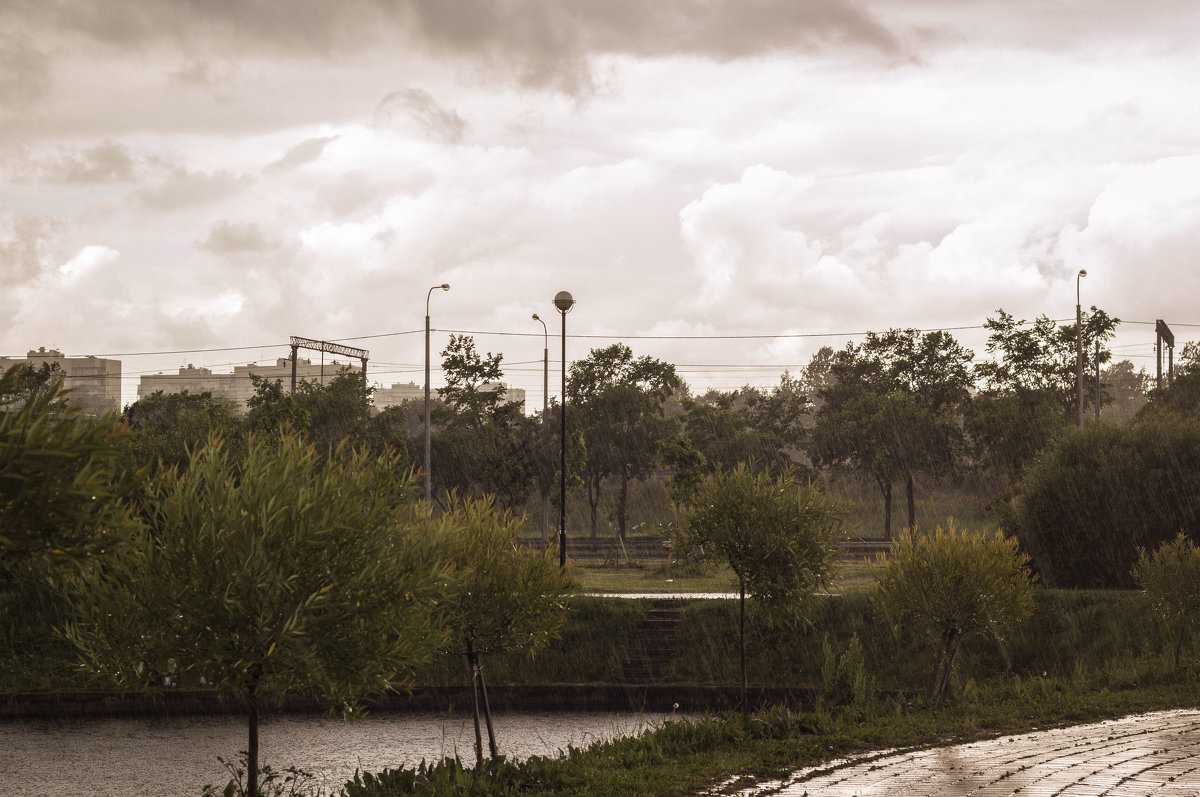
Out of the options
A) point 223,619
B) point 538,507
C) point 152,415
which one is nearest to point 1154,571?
point 223,619

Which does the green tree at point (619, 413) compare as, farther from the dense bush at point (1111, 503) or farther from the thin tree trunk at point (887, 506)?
the dense bush at point (1111, 503)

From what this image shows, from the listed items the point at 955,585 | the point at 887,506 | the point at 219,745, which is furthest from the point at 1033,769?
the point at 887,506

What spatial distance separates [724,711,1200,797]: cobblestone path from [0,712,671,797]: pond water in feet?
Answer: 21.4

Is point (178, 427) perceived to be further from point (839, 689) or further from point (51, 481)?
point (51, 481)

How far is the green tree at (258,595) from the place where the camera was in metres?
11.0

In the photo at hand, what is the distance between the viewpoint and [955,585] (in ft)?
64.8

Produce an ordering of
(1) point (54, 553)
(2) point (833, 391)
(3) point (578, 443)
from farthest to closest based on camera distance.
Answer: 1. (2) point (833, 391)
2. (3) point (578, 443)
3. (1) point (54, 553)

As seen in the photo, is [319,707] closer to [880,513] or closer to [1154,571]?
[1154,571]

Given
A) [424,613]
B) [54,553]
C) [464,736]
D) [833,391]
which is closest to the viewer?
[54,553]

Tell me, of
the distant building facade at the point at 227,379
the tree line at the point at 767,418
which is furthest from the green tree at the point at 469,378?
the distant building facade at the point at 227,379

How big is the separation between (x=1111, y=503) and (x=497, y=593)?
2345 centimetres

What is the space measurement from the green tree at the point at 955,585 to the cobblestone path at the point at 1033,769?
12.2ft

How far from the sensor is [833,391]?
59094 mm

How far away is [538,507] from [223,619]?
181 feet
